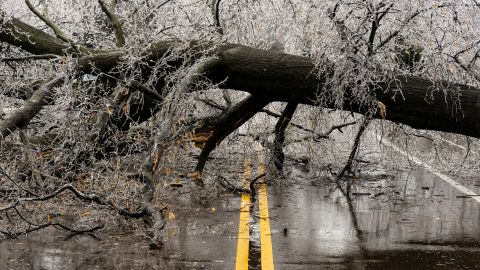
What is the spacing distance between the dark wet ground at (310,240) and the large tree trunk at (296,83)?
1345 mm

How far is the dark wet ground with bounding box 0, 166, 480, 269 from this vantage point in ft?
24.4

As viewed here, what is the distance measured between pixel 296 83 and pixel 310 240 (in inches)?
109

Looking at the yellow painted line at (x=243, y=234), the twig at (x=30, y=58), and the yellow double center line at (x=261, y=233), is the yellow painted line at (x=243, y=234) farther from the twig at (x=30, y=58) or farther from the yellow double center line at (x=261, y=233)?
the twig at (x=30, y=58)

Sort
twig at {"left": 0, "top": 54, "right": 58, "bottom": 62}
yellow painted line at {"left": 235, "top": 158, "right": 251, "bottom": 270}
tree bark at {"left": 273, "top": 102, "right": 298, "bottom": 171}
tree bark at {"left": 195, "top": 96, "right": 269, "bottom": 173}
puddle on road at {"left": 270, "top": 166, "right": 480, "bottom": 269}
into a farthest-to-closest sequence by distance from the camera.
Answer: tree bark at {"left": 273, "top": 102, "right": 298, "bottom": 171} → tree bark at {"left": 195, "top": 96, "right": 269, "bottom": 173} → twig at {"left": 0, "top": 54, "right": 58, "bottom": 62} → puddle on road at {"left": 270, "top": 166, "right": 480, "bottom": 269} → yellow painted line at {"left": 235, "top": 158, "right": 251, "bottom": 270}

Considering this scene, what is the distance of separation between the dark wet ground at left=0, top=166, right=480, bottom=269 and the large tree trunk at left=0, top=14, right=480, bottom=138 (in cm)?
134

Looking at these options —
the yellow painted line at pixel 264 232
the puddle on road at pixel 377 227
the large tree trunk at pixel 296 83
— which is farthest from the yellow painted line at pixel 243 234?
the large tree trunk at pixel 296 83

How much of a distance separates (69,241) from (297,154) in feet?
25.1

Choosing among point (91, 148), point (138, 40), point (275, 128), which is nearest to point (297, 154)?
point (275, 128)

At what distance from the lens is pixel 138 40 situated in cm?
1063

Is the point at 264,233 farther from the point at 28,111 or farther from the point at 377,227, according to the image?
the point at 28,111

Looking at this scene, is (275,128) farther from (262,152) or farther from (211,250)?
(211,250)

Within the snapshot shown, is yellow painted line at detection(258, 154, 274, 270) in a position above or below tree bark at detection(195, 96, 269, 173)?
below

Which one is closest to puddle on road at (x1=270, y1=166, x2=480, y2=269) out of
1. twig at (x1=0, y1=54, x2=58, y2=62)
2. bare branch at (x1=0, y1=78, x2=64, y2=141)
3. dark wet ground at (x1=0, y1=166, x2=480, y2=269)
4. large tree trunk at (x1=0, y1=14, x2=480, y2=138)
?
dark wet ground at (x1=0, y1=166, x2=480, y2=269)

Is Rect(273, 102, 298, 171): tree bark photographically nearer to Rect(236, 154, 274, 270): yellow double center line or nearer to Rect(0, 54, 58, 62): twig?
Rect(236, 154, 274, 270): yellow double center line
